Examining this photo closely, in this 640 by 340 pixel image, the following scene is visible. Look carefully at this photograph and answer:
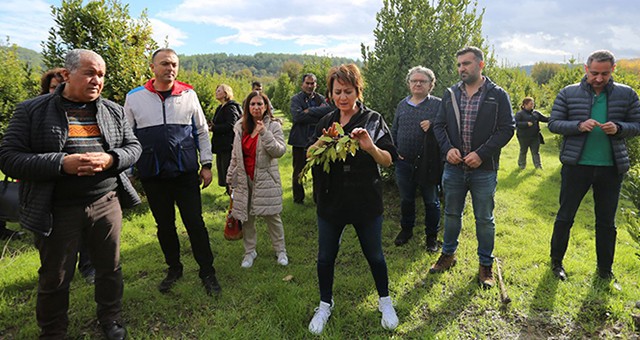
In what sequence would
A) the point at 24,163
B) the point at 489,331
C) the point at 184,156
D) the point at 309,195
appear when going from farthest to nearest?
the point at 309,195, the point at 184,156, the point at 489,331, the point at 24,163

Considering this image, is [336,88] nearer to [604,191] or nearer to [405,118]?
[405,118]

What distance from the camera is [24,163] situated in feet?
7.96

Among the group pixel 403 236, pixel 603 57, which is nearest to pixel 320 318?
pixel 403 236

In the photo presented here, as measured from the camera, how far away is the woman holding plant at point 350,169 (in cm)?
270

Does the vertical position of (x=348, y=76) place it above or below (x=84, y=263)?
above

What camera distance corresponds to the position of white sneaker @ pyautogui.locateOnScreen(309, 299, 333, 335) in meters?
3.10

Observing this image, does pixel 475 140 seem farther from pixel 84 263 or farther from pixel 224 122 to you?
pixel 84 263

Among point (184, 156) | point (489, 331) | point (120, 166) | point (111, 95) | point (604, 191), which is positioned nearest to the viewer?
point (120, 166)

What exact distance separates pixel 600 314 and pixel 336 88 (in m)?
3.31

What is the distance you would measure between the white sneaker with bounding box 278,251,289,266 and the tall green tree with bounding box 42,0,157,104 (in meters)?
3.74

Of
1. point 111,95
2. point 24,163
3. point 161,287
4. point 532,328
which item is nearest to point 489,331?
point 532,328

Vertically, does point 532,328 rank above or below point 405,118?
below

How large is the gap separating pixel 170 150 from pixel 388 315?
8.38 feet

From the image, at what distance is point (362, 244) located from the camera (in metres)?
3.08
